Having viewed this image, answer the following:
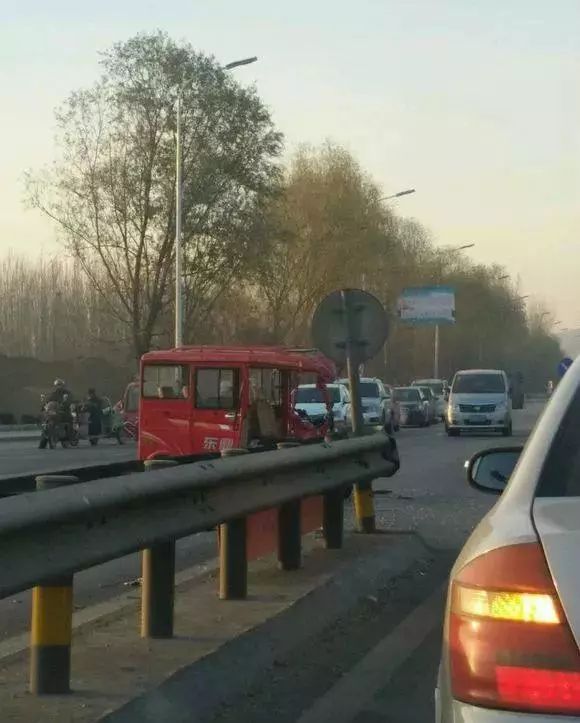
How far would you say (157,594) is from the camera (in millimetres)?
6125

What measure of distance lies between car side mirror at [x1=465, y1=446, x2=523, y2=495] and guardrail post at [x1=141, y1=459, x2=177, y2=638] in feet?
6.19

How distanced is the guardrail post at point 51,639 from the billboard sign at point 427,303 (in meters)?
71.9

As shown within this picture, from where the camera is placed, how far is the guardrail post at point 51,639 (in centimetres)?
505

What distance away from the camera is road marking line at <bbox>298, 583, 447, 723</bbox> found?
5645 mm

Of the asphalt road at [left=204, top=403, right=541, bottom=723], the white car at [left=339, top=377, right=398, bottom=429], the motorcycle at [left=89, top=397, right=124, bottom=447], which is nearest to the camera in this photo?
the asphalt road at [left=204, top=403, right=541, bottom=723]

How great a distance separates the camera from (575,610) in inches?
102

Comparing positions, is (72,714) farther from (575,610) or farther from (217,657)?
(575,610)

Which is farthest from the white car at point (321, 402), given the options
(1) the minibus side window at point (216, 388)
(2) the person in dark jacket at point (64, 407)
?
(1) the minibus side window at point (216, 388)

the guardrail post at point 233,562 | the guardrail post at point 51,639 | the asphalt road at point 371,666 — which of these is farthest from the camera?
the guardrail post at point 233,562

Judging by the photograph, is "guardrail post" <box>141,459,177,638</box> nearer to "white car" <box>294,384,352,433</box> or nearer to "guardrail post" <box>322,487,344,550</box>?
"guardrail post" <box>322,487,344,550</box>

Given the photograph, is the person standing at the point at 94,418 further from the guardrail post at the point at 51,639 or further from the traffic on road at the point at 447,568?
the guardrail post at the point at 51,639

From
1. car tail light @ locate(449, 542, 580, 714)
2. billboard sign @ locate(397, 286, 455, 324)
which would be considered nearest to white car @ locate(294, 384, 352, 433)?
car tail light @ locate(449, 542, 580, 714)

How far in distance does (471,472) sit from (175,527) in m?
1.67

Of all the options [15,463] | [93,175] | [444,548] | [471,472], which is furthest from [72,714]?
[93,175]
